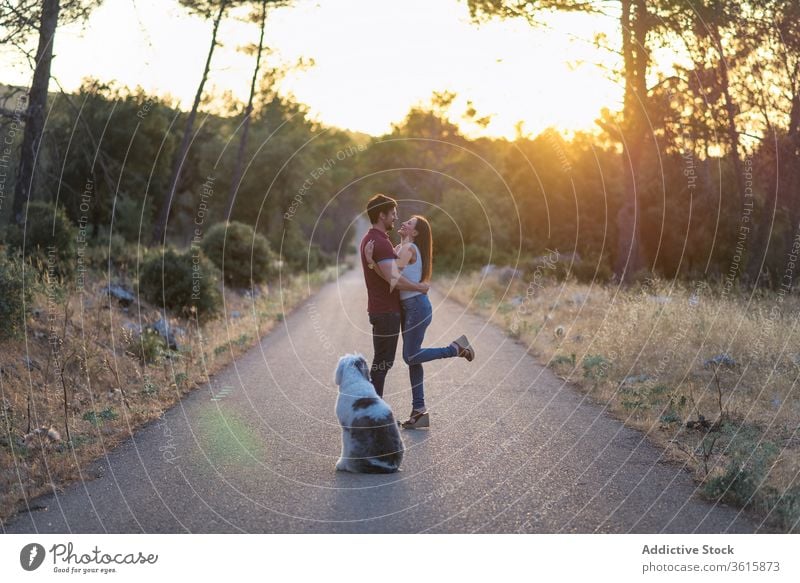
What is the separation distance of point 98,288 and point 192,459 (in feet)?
40.3

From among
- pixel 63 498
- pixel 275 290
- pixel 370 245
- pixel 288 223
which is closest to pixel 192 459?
pixel 63 498

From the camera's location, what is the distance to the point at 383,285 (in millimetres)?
9031

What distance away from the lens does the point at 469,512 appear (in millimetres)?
6211

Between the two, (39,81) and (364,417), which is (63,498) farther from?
(39,81)

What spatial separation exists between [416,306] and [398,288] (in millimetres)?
273

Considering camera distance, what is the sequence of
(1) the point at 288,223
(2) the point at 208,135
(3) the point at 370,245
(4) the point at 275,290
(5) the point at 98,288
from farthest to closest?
(1) the point at 288,223, (2) the point at 208,135, (4) the point at 275,290, (5) the point at 98,288, (3) the point at 370,245

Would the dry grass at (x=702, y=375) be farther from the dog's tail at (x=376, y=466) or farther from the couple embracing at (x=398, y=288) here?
the dog's tail at (x=376, y=466)

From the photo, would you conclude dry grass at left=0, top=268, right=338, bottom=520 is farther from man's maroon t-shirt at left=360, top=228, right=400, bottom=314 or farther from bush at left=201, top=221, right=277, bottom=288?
bush at left=201, top=221, right=277, bottom=288

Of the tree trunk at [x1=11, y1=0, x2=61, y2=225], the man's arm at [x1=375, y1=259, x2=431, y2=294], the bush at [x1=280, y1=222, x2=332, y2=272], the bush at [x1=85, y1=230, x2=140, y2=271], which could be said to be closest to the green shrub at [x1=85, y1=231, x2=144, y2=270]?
the bush at [x1=85, y1=230, x2=140, y2=271]

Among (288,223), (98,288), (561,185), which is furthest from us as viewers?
(288,223)

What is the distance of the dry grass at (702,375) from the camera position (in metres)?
7.05
